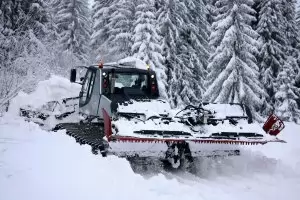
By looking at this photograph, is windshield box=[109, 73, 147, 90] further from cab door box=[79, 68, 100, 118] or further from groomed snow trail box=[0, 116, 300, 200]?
groomed snow trail box=[0, 116, 300, 200]

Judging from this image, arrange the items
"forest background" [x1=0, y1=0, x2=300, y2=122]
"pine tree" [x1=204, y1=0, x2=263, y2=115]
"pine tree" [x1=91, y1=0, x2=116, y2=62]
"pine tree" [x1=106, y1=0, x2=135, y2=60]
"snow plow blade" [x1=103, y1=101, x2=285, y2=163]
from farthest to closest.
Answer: "pine tree" [x1=91, y1=0, x2=116, y2=62] < "pine tree" [x1=106, y1=0, x2=135, y2=60] < "forest background" [x1=0, y1=0, x2=300, y2=122] < "pine tree" [x1=204, y1=0, x2=263, y2=115] < "snow plow blade" [x1=103, y1=101, x2=285, y2=163]

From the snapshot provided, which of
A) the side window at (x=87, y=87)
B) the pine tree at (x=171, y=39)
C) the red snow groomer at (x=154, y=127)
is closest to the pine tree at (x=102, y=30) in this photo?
the pine tree at (x=171, y=39)

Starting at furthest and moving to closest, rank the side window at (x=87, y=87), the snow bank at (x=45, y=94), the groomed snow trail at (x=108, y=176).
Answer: the snow bank at (x=45, y=94), the side window at (x=87, y=87), the groomed snow trail at (x=108, y=176)

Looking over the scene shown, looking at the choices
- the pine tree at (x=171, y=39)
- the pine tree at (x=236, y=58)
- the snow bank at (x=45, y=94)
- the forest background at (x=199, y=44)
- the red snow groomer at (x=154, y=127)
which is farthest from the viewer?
the pine tree at (x=171, y=39)

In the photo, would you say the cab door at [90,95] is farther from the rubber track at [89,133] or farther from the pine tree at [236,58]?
the pine tree at [236,58]

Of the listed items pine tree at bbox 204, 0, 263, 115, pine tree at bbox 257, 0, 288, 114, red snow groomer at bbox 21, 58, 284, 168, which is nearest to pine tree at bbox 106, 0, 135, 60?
pine tree at bbox 204, 0, 263, 115

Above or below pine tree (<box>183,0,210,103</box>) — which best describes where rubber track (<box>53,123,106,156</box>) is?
below

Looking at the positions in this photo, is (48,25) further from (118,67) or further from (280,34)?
(118,67)

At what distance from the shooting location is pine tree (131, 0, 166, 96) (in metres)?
26.4

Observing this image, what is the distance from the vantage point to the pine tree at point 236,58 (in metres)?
24.7

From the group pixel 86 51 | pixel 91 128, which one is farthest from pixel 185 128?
pixel 86 51

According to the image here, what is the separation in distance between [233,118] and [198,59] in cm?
2197

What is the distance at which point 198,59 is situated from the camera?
103 feet

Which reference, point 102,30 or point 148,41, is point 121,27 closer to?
point 102,30
